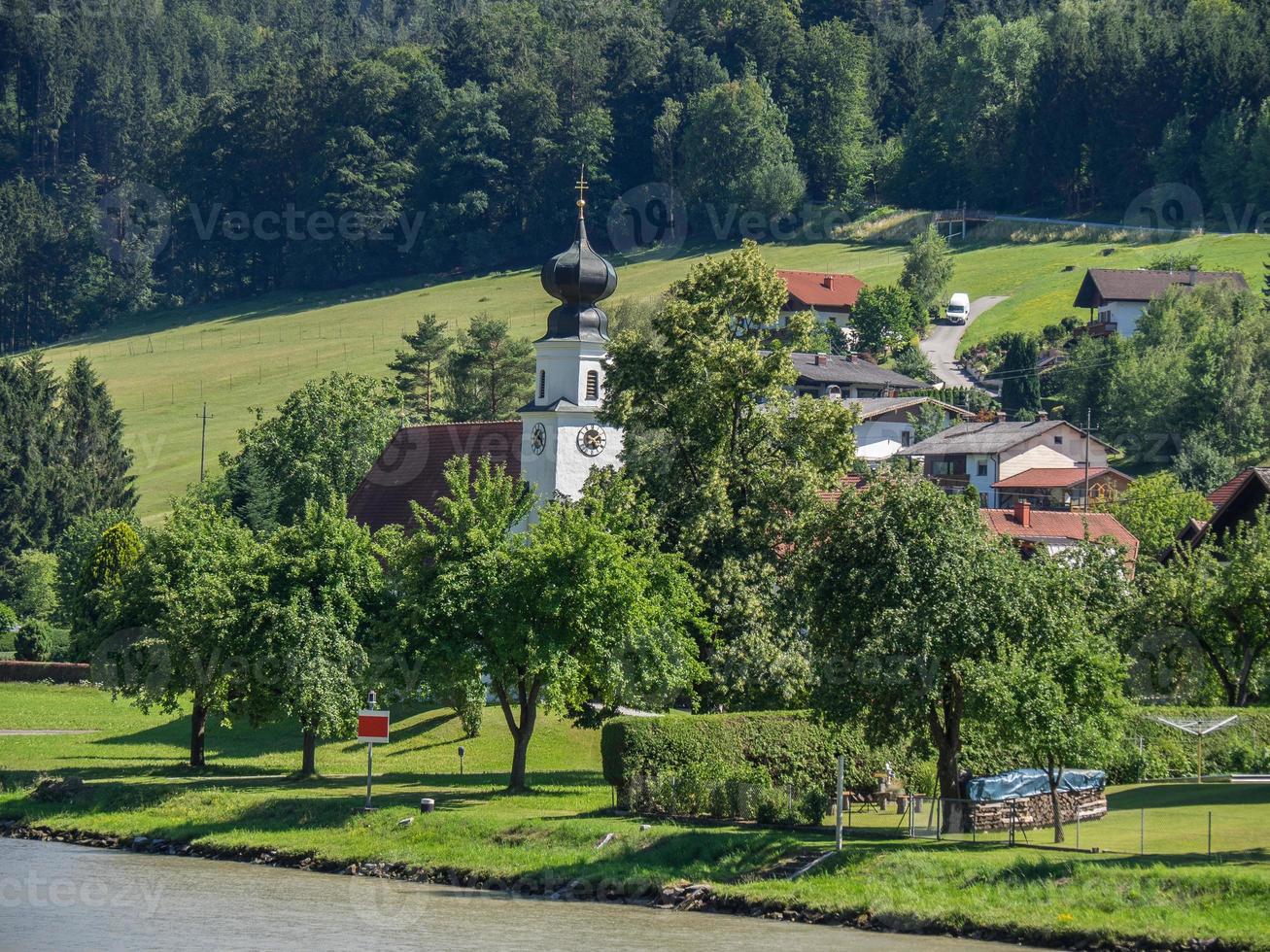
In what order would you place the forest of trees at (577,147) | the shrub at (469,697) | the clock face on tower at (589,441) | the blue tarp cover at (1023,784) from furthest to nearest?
the forest of trees at (577,147)
the clock face on tower at (589,441)
the shrub at (469,697)
the blue tarp cover at (1023,784)

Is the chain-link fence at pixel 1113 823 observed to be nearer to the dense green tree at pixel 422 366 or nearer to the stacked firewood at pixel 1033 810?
the stacked firewood at pixel 1033 810

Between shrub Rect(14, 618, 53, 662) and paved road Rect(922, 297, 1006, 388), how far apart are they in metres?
66.2

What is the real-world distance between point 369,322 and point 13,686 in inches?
3098

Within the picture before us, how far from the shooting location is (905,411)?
115250mm

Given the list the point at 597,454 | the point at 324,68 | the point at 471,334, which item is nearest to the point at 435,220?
the point at 324,68

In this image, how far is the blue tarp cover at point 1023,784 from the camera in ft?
131

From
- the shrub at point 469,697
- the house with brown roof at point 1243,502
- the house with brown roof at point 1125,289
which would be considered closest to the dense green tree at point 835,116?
the house with brown roof at point 1125,289

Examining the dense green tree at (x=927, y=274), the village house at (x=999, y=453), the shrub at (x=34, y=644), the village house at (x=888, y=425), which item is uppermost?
Result: the dense green tree at (x=927, y=274)

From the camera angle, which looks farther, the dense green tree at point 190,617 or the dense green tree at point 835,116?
the dense green tree at point 835,116

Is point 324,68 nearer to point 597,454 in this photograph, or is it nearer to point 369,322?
point 369,322

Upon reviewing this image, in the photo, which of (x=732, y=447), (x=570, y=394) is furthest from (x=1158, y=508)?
(x=732, y=447)

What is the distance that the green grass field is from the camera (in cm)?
3375

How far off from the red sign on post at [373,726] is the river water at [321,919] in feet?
11.7

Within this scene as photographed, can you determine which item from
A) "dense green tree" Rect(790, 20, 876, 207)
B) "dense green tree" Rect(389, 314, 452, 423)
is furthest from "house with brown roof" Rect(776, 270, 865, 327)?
"dense green tree" Rect(790, 20, 876, 207)
